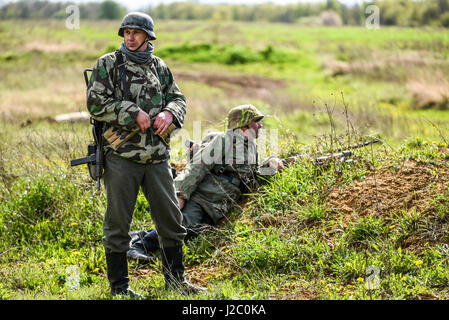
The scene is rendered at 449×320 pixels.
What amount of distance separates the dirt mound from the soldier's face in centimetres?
247

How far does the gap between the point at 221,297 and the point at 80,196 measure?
2.88m

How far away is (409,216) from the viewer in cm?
436

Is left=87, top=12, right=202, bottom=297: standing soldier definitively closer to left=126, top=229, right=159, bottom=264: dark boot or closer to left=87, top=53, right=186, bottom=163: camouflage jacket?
left=87, top=53, right=186, bottom=163: camouflage jacket

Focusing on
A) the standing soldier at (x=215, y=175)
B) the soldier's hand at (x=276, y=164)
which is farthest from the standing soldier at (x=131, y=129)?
the soldier's hand at (x=276, y=164)

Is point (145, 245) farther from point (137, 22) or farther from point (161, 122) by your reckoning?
point (137, 22)

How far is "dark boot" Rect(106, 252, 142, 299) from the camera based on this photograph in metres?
3.89

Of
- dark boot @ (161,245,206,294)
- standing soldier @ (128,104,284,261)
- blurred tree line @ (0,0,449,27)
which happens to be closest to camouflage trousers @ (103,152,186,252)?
dark boot @ (161,245,206,294)

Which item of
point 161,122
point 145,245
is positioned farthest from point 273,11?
point 161,122

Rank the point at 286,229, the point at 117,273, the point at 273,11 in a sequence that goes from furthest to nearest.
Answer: the point at 273,11, the point at 286,229, the point at 117,273

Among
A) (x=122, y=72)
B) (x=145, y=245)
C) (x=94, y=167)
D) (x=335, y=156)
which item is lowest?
(x=145, y=245)

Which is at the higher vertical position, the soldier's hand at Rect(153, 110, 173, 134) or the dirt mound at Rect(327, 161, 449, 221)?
the soldier's hand at Rect(153, 110, 173, 134)

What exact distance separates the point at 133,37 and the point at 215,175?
75.8 inches

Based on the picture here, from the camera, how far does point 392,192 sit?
4.75 m
